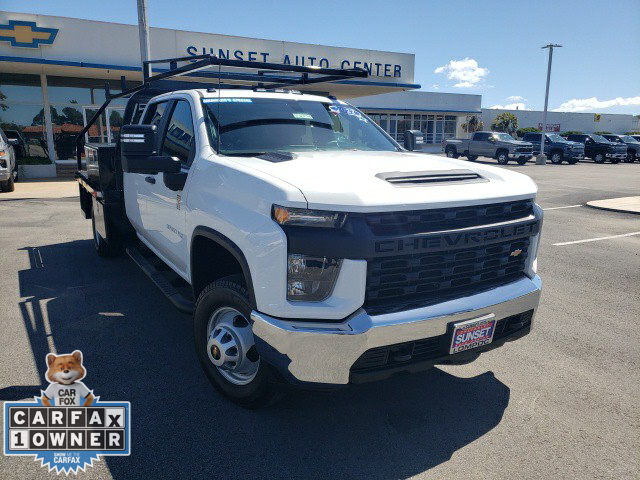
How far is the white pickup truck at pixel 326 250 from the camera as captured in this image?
8.24 feet

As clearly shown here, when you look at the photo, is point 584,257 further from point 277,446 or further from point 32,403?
point 32,403

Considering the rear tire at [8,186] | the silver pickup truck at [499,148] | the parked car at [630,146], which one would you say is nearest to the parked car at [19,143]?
the rear tire at [8,186]

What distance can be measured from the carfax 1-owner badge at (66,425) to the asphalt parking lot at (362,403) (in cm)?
9

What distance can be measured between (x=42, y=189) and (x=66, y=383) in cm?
1415

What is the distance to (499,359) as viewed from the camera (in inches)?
156

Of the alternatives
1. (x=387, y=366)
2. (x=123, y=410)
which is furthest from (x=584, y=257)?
(x=123, y=410)

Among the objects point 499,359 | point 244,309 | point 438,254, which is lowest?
point 499,359

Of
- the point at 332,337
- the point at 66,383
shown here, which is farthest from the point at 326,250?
the point at 66,383

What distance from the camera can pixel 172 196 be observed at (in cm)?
390

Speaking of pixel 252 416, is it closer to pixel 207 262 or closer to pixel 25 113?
pixel 207 262

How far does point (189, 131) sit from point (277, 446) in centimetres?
244

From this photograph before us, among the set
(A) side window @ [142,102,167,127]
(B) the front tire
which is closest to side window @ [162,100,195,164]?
(A) side window @ [142,102,167,127]

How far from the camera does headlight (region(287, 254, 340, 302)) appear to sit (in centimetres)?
252

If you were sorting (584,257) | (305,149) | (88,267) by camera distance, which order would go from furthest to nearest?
1. (584,257)
2. (88,267)
3. (305,149)
